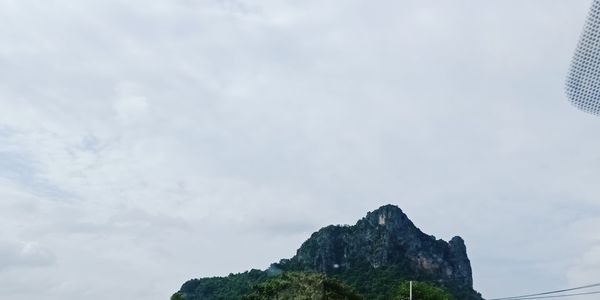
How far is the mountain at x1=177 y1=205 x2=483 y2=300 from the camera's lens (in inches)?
4779

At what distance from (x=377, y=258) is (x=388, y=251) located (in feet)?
8.32

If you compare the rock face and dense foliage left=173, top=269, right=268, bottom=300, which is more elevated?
the rock face

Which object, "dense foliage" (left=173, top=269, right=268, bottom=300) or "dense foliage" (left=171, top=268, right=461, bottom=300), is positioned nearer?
"dense foliage" (left=171, top=268, right=461, bottom=300)

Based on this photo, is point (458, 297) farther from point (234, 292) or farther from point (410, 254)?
point (234, 292)

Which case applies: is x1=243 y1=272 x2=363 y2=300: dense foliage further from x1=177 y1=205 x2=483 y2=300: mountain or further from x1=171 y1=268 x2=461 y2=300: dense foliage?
x1=177 y1=205 x2=483 y2=300: mountain

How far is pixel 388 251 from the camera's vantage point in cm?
12206

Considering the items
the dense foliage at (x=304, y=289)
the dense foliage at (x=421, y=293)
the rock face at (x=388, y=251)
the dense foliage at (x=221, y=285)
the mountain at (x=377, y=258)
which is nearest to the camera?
the dense foliage at (x=304, y=289)

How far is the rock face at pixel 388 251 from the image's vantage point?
123 m

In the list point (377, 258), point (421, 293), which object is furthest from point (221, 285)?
point (421, 293)

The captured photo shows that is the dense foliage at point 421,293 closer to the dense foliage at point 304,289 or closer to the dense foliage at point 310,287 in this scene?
the dense foliage at point 310,287

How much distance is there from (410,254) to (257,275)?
101 ft

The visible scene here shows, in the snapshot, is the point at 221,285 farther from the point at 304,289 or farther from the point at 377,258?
the point at 304,289

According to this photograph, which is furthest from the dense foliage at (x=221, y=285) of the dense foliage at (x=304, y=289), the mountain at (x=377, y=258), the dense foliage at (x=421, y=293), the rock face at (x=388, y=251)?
the dense foliage at (x=304, y=289)

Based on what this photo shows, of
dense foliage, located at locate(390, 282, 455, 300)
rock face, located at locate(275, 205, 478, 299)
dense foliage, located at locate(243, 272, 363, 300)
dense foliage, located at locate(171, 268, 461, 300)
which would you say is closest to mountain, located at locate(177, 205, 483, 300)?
rock face, located at locate(275, 205, 478, 299)
